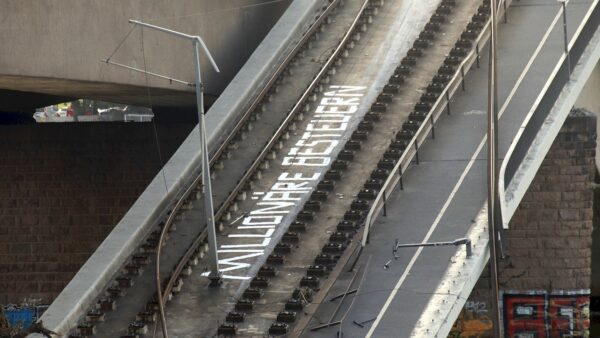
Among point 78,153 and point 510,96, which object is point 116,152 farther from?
point 510,96

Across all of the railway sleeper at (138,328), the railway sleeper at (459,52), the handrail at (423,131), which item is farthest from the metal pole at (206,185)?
the railway sleeper at (459,52)

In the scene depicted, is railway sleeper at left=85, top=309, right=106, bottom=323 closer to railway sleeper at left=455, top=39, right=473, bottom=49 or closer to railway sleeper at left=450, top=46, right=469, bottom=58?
railway sleeper at left=450, top=46, right=469, bottom=58

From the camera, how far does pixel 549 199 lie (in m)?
36.0

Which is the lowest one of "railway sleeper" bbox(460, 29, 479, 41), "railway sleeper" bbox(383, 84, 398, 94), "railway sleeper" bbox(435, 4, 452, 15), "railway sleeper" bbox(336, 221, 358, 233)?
"railway sleeper" bbox(336, 221, 358, 233)

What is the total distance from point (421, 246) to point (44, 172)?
16334mm

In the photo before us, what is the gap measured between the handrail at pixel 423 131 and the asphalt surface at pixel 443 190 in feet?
0.65

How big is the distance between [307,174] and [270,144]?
1358 mm

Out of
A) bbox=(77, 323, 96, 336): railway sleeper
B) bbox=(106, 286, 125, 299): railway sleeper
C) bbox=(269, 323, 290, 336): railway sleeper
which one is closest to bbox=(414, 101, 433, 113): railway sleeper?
bbox=(106, 286, 125, 299): railway sleeper

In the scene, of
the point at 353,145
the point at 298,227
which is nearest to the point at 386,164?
the point at 353,145

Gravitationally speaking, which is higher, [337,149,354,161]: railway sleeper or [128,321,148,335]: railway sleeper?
[337,149,354,161]: railway sleeper

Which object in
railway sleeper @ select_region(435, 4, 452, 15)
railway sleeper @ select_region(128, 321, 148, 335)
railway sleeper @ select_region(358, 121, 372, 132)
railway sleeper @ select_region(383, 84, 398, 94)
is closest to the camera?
railway sleeper @ select_region(128, 321, 148, 335)

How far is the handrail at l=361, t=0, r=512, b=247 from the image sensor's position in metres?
30.4

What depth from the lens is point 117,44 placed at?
34000 mm

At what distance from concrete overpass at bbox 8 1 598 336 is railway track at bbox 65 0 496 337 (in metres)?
0.55
